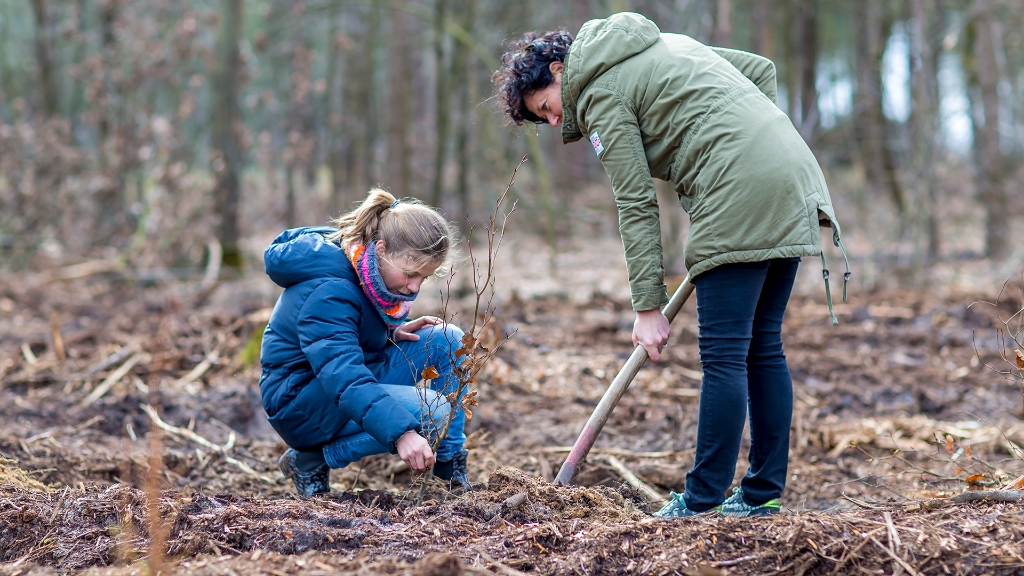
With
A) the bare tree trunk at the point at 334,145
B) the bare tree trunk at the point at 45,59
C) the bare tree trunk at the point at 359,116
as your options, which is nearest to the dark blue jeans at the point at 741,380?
the bare tree trunk at the point at 359,116

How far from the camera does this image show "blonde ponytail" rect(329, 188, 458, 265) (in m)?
2.86

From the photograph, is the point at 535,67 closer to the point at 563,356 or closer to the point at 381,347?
the point at 381,347

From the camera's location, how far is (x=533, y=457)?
3814mm

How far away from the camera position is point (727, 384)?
9.02ft

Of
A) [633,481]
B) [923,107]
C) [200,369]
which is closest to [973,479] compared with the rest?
[633,481]

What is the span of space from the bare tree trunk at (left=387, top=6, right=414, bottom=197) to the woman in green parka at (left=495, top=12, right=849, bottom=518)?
5954 millimetres

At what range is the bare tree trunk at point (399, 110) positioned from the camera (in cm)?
880

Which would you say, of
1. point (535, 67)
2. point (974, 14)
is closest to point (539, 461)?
point (535, 67)

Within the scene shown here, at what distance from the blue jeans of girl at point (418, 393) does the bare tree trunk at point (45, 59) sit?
11.4 metres

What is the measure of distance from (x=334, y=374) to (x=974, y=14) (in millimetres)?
9804

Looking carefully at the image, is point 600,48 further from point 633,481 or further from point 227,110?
point 227,110

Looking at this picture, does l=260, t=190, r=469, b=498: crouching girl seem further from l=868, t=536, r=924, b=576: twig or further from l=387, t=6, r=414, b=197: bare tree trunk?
l=387, t=6, r=414, b=197: bare tree trunk

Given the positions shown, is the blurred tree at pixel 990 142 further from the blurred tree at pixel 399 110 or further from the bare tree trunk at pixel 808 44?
the blurred tree at pixel 399 110

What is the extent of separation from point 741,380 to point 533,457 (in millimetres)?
1321
